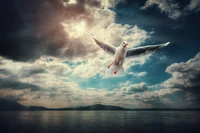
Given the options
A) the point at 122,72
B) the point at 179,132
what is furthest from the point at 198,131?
the point at 122,72

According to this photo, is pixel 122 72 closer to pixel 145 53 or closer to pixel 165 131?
pixel 145 53

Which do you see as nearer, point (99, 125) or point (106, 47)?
point (106, 47)

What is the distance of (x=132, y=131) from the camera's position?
42.5m

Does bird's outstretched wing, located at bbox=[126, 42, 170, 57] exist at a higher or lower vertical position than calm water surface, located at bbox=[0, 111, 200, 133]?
higher

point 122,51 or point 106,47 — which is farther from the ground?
point 106,47

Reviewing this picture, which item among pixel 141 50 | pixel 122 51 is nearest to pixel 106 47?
pixel 122 51

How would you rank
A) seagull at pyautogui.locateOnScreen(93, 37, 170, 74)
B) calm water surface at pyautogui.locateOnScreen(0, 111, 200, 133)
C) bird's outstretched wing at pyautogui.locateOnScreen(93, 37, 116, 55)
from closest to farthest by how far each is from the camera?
seagull at pyautogui.locateOnScreen(93, 37, 170, 74) → bird's outstretched wing at pyautogui.locateOnScreen(93, 37, 116, 55) → calm water surface at pyautogui.locateOnScreen(0, 111, 200, 133)

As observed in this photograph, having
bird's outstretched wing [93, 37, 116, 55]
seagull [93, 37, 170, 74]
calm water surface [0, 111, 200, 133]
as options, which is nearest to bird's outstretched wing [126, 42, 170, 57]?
seagull [93, 37, 170, 74]

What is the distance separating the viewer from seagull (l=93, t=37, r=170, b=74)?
1039 centimetres

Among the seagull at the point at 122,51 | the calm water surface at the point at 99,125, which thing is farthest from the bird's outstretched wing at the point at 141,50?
the calm water surface at the point at 99,125

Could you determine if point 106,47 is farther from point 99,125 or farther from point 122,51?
point 99,125

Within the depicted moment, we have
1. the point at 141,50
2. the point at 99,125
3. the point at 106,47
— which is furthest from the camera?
the point at 99,125

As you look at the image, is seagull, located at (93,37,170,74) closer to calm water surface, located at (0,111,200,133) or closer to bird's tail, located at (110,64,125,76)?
bird's tail, located at (110,64,125,76)

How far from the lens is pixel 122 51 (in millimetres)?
10375
